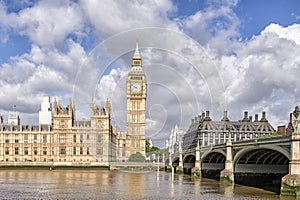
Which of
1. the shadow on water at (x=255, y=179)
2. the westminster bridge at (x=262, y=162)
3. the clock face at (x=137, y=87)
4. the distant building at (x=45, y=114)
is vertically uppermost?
the clock face at (x=137, y=87)

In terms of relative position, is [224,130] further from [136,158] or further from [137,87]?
[137,87]

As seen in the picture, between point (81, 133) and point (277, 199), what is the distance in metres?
99.1

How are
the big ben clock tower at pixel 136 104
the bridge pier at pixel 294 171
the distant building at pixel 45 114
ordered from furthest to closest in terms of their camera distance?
the big ben clock tower at pixel 136 104 → the distant building at pixel 45 114 → the bridge pier at pixel 294 171

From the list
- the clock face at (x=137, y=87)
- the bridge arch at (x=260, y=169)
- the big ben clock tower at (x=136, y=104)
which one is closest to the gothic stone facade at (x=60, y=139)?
the big ben clock tower at (x=136, y=104)

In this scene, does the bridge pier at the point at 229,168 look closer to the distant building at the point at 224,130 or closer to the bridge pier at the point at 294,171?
the bridge pier at the point at 294,171

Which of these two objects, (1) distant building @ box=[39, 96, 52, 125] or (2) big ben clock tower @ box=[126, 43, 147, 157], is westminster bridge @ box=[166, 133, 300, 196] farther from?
(1) distant building @ box=[39, 96, 52, 125]

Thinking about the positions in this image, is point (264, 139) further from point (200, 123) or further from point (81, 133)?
point (200, 123)

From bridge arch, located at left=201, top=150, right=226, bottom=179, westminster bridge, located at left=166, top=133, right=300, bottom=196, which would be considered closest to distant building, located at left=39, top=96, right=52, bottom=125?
bridge arch, located at left=201, top=150, right=226, bottom=179

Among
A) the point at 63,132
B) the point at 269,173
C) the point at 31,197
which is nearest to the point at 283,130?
the point at 269,173

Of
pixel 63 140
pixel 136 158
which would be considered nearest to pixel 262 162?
pixel 136 158

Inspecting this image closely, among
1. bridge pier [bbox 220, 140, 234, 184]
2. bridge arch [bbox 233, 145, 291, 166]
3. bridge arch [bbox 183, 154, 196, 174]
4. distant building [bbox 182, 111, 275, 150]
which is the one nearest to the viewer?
bridge arch [bbox 233, 145, 291, 166]

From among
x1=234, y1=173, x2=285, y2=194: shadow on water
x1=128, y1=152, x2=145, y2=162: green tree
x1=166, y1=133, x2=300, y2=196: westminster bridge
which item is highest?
x1=166, y1=133, x2=300, y2=196: westminster bridge

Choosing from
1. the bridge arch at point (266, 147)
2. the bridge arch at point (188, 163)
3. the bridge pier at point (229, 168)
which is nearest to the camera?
the bridge arch at point (266, 147)

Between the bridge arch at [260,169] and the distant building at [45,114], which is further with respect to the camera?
the distant building at [45,114]
